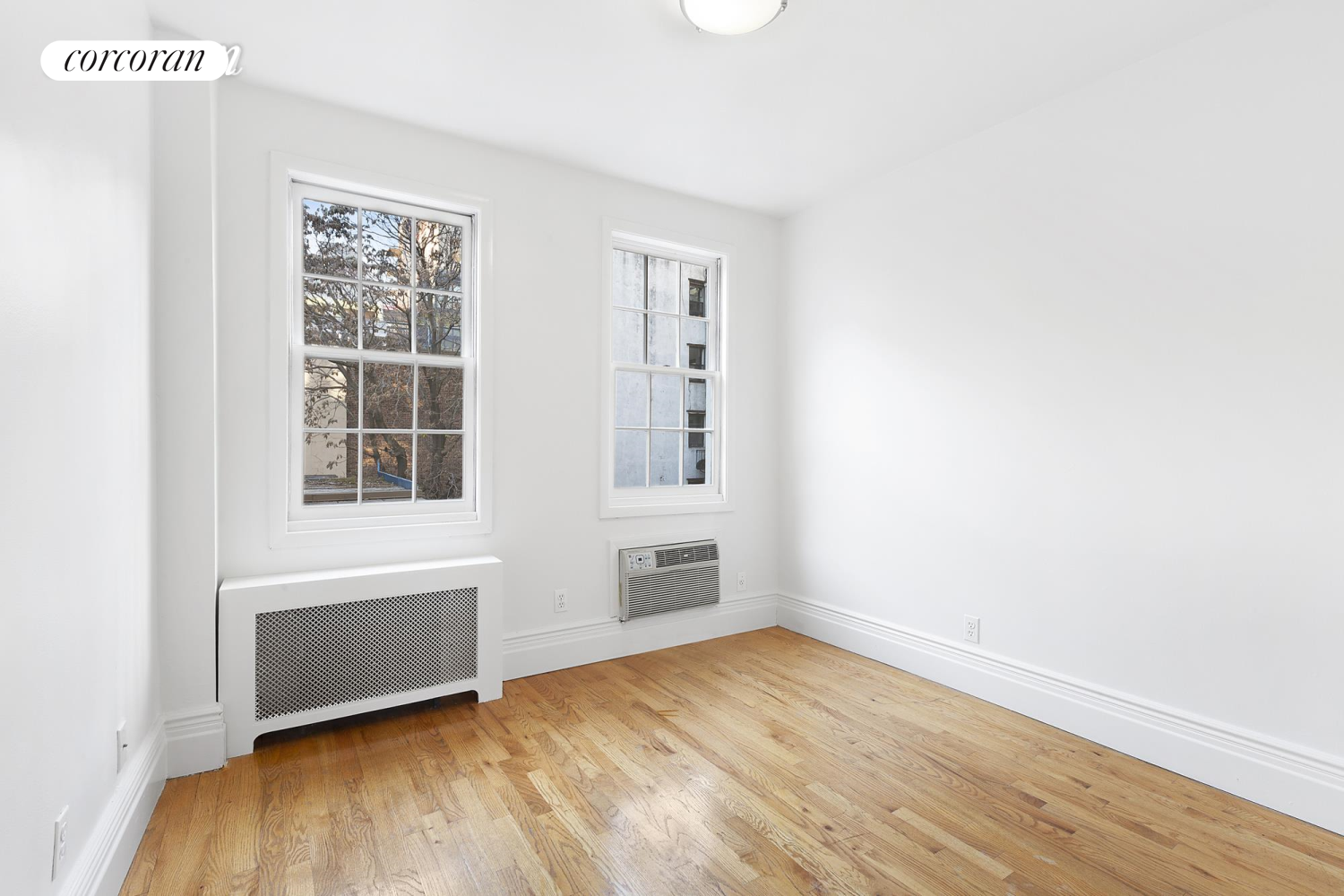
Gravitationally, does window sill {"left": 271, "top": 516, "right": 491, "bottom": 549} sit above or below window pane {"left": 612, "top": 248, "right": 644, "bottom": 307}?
below

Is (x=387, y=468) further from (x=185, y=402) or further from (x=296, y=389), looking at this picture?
(x=185, y=402)

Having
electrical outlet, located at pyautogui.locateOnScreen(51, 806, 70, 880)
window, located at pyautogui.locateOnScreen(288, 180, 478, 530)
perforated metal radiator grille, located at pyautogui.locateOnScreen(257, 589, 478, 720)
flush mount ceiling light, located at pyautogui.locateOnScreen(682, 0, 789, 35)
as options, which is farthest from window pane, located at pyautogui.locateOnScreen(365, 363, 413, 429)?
flush mount ceiling light, located at pyautogui.locateOnScreen(682, 0, 789, 35)

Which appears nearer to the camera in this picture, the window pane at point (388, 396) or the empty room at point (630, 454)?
the empty room at point (630, 454)

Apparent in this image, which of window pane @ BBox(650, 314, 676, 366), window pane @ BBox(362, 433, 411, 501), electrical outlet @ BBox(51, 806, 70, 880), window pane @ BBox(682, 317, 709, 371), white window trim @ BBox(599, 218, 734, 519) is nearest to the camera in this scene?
electrical outlet @ BBox(51, 806, 70, 880)

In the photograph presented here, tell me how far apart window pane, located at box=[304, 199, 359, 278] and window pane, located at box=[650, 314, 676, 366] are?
66.2 inches

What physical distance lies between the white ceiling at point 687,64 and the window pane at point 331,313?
83cm

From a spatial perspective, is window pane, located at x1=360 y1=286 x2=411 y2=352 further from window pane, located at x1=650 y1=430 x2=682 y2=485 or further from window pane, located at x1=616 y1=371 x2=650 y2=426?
window pane, located at x1=650 y1=430 x2=682 y2=485

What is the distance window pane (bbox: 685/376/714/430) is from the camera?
13.8 ft

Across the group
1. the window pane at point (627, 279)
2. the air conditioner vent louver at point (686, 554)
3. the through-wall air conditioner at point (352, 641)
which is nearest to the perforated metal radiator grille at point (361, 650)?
the through-wall air conditioner at point (352, 641)

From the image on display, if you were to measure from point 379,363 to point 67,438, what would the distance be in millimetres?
1688

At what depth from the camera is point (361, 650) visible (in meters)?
2.76

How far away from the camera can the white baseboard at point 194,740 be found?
2365 millimetres

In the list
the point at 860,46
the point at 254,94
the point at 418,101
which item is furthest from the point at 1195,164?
the point at 254,94

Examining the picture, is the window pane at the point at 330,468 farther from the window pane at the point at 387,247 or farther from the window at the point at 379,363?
the window pane at the point at 387,247
